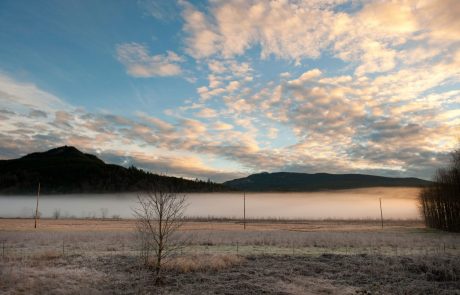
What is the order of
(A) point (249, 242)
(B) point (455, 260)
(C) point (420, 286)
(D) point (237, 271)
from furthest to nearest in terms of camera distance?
(A) point (249, 242), (B) point (455, 260), (D) point (237, 271), (C) point (420, 286)

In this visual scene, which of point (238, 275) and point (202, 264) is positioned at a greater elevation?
point (202, 264)

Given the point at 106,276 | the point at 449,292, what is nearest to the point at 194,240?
the point at 106,276

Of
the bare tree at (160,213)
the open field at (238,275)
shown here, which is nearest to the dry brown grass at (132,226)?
the open field at (238,275)

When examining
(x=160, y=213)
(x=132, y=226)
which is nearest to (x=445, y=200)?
(x=132, y=226)

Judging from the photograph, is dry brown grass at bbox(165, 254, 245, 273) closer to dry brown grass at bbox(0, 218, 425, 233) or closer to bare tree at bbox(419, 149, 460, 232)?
dry brown grass at bbox(0, 218, 425, 233)

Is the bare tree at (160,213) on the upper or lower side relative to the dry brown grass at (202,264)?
upper

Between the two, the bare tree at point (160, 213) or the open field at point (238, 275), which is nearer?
the open field at point (238, 275)

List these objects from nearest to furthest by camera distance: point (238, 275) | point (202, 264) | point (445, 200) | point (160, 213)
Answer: point (160, 213) → point (238, 275) → point (202, 264) → point (445, 200)

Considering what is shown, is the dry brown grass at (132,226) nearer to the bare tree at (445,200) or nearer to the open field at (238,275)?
the bare tree at (445,200)

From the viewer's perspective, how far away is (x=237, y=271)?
24.8 meters

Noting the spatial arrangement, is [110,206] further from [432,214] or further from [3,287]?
[3,287]

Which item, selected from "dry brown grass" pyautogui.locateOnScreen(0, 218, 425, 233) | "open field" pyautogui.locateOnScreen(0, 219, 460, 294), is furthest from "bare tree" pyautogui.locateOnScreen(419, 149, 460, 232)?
"open field" pyautogui.locateOnScreen(0, 219, 460, 294)

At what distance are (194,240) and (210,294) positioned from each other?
2826cm

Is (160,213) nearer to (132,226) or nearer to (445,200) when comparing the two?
(132,226)
